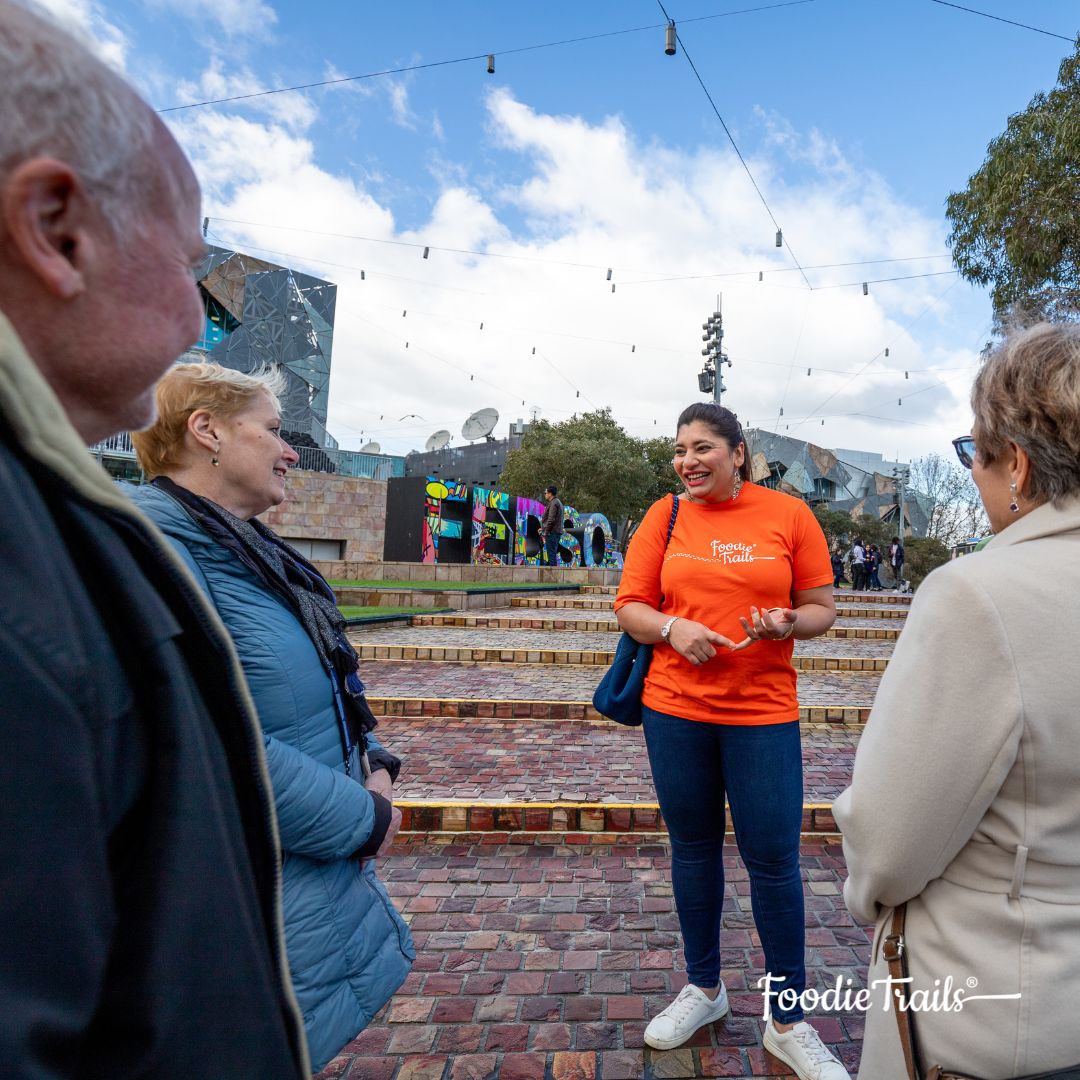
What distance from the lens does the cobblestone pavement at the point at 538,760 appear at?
184 inches

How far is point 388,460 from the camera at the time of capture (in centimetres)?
4144

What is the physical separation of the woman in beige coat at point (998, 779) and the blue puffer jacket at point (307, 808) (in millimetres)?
1061

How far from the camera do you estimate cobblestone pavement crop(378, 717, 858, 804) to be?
4684 millimetres

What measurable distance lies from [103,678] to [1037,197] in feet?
49.3

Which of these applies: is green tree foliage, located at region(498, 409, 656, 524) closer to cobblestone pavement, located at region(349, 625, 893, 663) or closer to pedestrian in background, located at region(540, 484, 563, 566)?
pedestrian in background, located at region(540, 484, 563, 566)

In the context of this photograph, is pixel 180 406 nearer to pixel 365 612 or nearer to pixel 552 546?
pixel 365 612

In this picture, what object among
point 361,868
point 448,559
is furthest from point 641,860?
point 448,559

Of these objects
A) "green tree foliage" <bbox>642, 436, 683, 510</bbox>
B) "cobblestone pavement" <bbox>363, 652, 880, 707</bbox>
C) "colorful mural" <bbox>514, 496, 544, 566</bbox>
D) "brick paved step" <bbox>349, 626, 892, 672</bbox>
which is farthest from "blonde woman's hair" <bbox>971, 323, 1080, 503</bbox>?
"green tree foliage" <bbox>642, 436, 683, 510</bbox>

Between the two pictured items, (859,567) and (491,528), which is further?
(859,567)

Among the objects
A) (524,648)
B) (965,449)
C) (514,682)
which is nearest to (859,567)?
(524,648)

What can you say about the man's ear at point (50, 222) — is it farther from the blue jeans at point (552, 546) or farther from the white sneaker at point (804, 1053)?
the blue jeans at point (552, 546)

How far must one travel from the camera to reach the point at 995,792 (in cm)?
118

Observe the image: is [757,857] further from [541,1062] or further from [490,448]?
[490,448]

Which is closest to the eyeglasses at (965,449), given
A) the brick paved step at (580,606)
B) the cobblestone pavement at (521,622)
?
the cobblestone pavement at (521,622)
